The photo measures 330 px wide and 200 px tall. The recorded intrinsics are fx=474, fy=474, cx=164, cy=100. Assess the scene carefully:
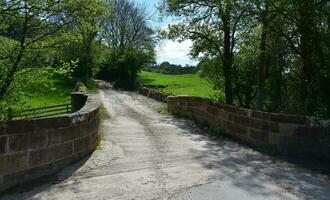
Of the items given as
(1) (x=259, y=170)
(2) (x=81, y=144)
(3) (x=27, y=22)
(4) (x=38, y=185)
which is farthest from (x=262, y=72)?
(4) (x=38, y=185)

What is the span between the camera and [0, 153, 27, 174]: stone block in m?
6.90

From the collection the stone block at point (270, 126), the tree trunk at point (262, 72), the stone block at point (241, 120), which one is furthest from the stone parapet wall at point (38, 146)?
the tree trunk at point (262, 72)

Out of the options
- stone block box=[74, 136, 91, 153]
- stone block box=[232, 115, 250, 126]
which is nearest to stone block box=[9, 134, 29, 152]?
stone block box=[74, 136, 91, 153]

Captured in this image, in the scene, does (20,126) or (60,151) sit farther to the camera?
(60,151)

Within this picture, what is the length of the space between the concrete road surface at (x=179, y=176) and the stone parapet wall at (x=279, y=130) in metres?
0.54

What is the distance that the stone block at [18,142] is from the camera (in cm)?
702

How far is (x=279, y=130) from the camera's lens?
10602 millimetres

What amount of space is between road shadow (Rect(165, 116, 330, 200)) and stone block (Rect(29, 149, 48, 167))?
2.97 metres

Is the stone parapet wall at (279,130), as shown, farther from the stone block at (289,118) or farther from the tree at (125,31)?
the tree at (125,31)

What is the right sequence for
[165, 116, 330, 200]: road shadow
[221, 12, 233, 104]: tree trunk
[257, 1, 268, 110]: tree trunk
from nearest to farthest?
[165, 116, 330, 200]: road shadow
[257, 1, 268, 110]: tree trunk
[221, 12, 233, 104]: tree trunk

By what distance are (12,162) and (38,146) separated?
600 mm

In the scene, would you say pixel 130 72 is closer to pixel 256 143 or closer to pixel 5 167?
pixel 256 143

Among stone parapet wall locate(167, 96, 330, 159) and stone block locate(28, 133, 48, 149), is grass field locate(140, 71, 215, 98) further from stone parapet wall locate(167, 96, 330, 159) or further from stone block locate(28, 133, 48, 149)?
stone block locate(28, 133, 48, 149)

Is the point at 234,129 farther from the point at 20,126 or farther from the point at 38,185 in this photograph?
the point at 20,126
